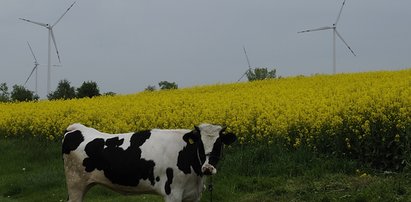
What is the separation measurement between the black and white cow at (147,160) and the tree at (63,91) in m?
32.2

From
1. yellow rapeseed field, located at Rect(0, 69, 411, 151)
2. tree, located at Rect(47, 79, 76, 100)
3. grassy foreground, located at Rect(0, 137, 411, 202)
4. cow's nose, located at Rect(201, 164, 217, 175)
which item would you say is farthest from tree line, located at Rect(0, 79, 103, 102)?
cow's nose, located at Rect(201, 164, 217, 175)

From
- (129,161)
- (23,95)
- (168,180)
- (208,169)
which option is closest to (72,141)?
(129,161)

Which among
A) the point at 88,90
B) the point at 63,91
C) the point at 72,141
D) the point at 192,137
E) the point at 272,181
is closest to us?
the point at 192,137

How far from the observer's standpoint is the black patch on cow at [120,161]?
662cm

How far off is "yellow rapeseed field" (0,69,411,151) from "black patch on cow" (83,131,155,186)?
5273 millimetres

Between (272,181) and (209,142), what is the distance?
4195 mm

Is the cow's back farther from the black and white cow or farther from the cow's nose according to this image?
the cow's nose

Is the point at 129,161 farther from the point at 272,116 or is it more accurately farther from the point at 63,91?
the point at 63,91

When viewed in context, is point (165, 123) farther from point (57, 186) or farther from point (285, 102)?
point (57, 186)

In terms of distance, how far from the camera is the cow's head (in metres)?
6.01

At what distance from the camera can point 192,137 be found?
634 cm

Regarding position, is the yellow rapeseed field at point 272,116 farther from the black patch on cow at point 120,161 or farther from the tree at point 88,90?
the tree at point 88,90

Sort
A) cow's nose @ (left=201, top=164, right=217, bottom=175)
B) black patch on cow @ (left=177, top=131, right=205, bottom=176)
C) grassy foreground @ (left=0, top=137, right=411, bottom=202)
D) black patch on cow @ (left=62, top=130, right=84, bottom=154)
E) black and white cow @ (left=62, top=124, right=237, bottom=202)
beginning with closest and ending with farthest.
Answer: cow's nose @ (left=201, top=164, right=217, bottom=175), black and white cow @ (left=62, top=124, right=237, bottom=202), black patch on cow @ (left=177, top=131, right=205, bottom=176), black patch on cow @ (left=62, top=130, right=84, bottom=154), grassy foreground @ (left=0, top=137, right=411, bottom=202)

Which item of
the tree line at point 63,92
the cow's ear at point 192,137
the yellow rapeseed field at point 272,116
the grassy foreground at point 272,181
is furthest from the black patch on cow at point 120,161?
the tree line at point 63,92
